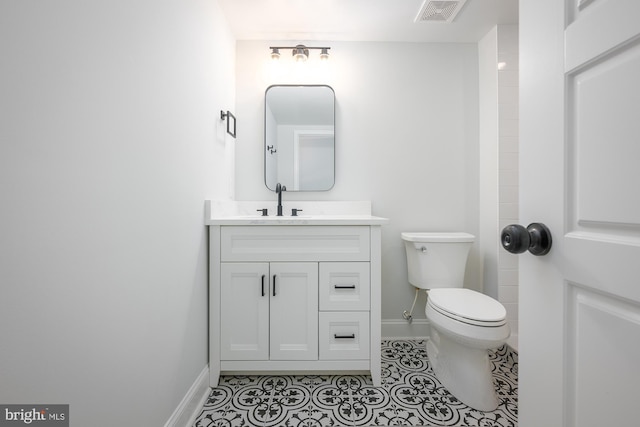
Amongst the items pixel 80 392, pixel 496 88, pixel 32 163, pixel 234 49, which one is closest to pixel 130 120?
pixel 32 163

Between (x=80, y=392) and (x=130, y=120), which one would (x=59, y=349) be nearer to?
(x=80, y=392)

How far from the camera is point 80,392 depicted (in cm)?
70

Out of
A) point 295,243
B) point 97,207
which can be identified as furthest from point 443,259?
point 97,207

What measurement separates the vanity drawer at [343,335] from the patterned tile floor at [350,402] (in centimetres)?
17

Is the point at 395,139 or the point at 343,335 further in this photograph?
the point at 395,139

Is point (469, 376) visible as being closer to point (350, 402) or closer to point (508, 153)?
point (350, 402)

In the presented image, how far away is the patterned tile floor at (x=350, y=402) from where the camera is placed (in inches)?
49.8

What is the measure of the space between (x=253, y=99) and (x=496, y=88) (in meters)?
1.76

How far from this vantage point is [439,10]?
1.78m

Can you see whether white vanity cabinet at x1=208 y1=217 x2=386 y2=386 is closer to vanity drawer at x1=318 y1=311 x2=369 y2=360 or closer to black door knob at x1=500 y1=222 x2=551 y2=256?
vanity drawer at x1=318 y1=311 x2=369 y2=360

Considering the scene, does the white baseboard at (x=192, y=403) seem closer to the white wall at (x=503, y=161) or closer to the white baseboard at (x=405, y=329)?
the white baseboard at (x=405, y=329)

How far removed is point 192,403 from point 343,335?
2.56ft

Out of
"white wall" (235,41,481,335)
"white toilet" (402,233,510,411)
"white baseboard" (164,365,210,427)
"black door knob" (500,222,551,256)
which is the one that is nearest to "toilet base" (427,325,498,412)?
"white toilet" (402,233,510,411)

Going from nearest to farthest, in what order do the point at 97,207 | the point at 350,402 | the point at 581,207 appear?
1. the point at 581,207
2. the point at 97,207
3. the point at 350,402
